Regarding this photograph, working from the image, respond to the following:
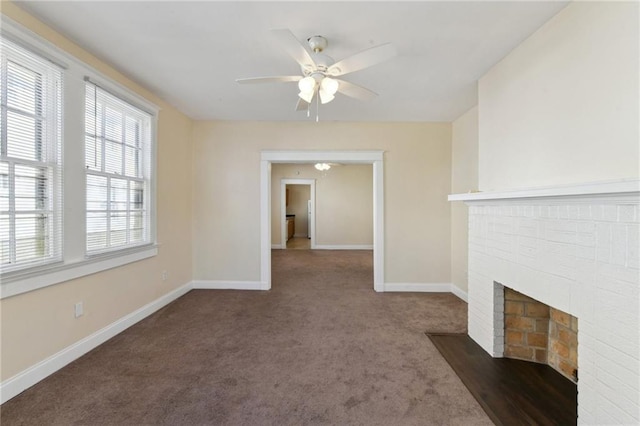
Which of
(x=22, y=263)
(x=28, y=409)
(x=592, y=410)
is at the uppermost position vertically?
(x=22, y=263)

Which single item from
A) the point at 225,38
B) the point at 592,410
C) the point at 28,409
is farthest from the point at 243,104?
the point at 592,410

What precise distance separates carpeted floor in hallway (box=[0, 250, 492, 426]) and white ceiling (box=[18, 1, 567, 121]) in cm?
252

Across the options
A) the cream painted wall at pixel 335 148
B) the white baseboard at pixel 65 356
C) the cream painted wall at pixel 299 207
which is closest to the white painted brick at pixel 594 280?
the cream painted wall at pixel 335 148

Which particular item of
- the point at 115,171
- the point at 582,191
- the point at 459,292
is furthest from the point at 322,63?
the point at 459,292

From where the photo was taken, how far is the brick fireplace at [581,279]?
126cm

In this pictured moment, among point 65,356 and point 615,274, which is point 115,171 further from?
point 615,274

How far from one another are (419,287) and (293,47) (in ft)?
11.8

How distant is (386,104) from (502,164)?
157 cm

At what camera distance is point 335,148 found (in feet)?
13.4

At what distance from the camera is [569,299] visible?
1.58m

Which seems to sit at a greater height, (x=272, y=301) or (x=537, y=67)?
(x=537, y=67)

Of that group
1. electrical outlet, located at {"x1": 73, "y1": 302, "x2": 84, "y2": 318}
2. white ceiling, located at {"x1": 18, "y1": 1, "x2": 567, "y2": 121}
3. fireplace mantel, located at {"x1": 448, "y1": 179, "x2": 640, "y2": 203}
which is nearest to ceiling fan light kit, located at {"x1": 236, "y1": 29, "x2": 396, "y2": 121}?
white ceiling, located at {"x1": 18, "y1": 1, "x2": 567, "y2": 121}

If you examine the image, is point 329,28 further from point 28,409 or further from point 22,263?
point 28,409

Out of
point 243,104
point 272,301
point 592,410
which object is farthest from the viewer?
point 272,301
